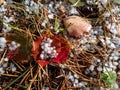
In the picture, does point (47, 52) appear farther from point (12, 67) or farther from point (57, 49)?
point (12, 67)

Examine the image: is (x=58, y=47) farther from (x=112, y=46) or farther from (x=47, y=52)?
(x=112, y=46)

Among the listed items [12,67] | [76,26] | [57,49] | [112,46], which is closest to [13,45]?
[12,67]

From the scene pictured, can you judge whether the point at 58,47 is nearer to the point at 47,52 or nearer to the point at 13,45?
the point at 47,52

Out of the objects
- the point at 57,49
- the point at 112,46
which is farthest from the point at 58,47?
the point at 112,46

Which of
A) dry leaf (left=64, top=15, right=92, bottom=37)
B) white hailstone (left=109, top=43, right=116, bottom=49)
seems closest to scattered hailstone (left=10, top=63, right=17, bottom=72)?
dry leaf (left=64, top=15, right=92, bottom=37)

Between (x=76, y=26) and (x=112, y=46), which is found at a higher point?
(x=76, y=26)

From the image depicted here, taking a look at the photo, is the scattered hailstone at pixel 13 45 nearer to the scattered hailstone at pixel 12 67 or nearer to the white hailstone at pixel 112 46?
the scattered hailstone at pixel 12 67

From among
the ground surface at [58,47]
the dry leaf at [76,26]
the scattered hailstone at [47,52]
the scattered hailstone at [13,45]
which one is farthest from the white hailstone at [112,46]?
the scattered hailstone at [13,45]

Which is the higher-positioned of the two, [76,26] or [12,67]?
[76,26]

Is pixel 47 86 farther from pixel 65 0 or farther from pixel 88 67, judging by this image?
pixel 65 0

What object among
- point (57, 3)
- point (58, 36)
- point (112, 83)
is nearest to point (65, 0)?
point (57, 3)
